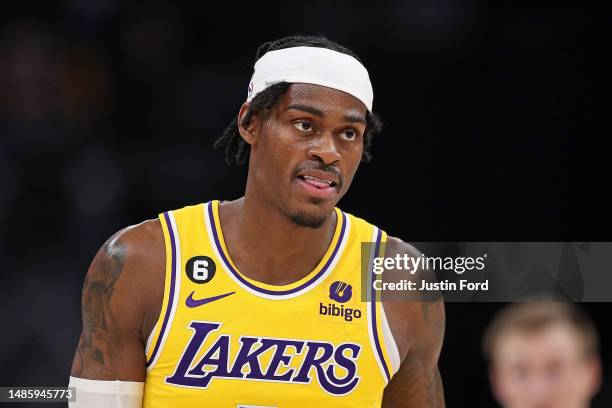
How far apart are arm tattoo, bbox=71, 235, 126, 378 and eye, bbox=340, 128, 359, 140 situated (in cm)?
89

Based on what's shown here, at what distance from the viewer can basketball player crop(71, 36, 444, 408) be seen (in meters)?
3.74

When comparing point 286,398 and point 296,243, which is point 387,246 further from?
point 286,398

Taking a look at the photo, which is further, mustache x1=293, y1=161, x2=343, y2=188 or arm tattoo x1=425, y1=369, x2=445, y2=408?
arm tattoo x1=425, y1=369, x2=445, y2=408

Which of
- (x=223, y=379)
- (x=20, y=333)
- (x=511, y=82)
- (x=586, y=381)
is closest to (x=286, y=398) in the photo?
(x=223, y=379)

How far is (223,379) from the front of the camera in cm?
376

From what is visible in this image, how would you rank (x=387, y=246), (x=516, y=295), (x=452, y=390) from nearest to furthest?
(x=387, y=246) → (x=516, y=295) → (x=452, y=390)

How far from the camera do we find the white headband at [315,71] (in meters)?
3.78

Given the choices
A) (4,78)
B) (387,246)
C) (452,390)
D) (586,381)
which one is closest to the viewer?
(586,381)

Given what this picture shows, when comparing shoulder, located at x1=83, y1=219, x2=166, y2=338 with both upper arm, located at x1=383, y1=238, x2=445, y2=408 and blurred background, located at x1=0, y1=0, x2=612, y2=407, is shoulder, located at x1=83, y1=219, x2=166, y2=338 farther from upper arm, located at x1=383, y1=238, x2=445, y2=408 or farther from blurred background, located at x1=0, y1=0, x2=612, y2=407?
blurred background, located at x1=0, y1=0, x2=612, y2=407

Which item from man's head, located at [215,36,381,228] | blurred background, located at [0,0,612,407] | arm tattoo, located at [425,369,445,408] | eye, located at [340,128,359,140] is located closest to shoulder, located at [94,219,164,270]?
man's head, located at [215,36,381,228]

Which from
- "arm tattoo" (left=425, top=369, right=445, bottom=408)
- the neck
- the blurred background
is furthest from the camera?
the blurred background

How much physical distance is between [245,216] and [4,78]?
8.02 ft

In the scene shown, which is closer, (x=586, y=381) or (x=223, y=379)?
(x=586, y=381)

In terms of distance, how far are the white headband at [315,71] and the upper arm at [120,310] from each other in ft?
2.41
